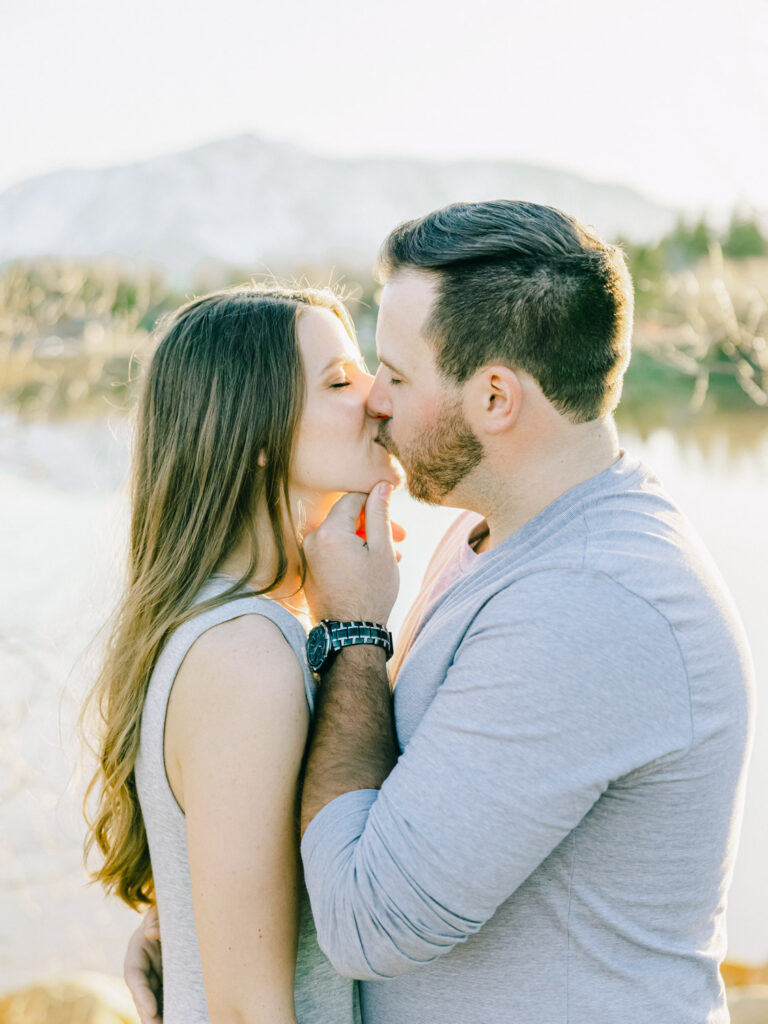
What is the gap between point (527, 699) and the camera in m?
1.28

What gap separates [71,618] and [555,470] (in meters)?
3.78

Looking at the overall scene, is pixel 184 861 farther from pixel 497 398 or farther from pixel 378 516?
pixel 497 398

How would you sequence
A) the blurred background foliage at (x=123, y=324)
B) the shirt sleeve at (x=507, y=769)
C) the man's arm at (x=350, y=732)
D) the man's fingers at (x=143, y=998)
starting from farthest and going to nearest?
1. the blurred background foliage at (x=123, y=324)
2. the man's fingers at (x=143, y=998)
3. the man's arm at (x=350, y=732)
4. the shirt sleeve at (x=507, y=769)

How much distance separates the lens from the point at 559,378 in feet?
5.41

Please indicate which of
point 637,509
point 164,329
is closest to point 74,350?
point 164,329

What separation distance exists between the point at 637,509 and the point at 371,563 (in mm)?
537

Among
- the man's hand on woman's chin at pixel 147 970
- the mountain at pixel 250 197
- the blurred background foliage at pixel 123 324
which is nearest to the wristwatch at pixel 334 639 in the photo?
the blurred background foliage at pixel 123 324

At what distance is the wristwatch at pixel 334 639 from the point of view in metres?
1.60

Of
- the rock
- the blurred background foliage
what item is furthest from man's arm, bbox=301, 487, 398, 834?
the rock

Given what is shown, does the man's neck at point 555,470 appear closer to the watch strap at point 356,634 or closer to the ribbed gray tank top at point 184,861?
the watch strap at point 356,634

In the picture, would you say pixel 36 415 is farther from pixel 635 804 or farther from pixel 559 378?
pixel 635 804

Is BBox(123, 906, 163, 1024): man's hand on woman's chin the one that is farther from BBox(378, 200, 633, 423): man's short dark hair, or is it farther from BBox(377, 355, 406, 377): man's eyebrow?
A: BBox(378, 200, 633, 423): man's short dark hair

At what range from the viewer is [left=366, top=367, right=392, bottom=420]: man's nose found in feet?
6.27

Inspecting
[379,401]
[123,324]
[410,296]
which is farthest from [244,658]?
[123,324]
